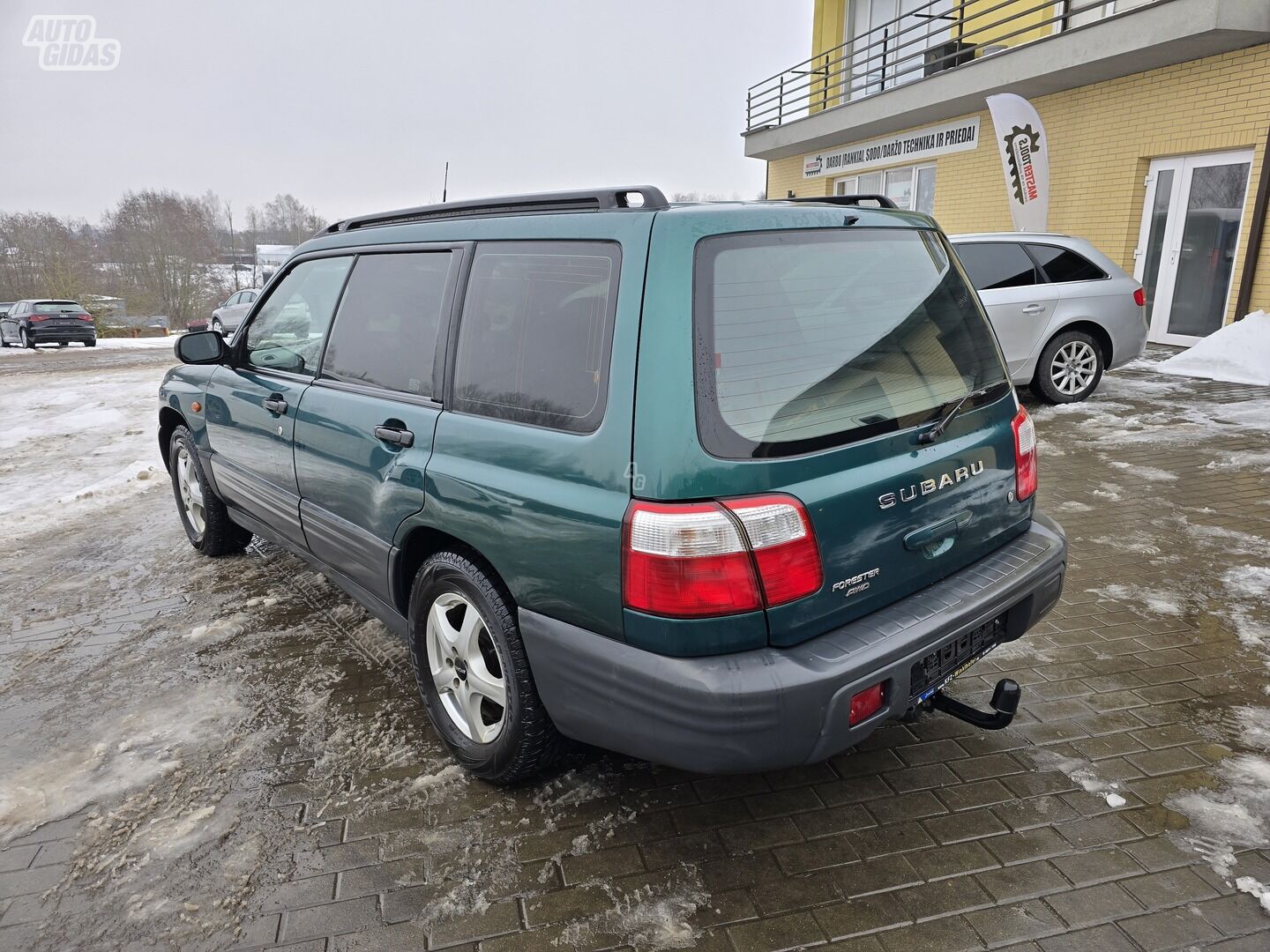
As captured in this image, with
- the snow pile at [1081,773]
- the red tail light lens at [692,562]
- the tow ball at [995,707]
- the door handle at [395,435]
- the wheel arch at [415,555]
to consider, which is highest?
the door handle at [395,435]

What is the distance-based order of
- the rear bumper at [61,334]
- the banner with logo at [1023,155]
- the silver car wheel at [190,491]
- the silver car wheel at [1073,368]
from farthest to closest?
the rear bumper at [61,334]
the banner with logo at [1023,155]
the silver car wheel at [1073,368]
the silver car wheel at [190,491]

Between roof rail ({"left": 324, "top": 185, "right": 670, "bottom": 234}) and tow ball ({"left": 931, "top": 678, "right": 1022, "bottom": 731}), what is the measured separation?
1.76 m

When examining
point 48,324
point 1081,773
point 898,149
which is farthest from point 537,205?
point 48,324

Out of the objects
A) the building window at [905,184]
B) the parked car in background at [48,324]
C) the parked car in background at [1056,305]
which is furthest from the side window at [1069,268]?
the parked car in background at [48,324]

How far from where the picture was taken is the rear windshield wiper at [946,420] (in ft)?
8.32

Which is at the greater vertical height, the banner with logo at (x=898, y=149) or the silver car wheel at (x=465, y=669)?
the banner with logo at (x=898, y=149)

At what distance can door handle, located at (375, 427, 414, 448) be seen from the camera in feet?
9.42

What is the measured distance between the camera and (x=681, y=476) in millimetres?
2084

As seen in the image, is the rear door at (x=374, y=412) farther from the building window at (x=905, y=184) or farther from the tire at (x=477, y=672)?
the building window at (x=905, y=184)

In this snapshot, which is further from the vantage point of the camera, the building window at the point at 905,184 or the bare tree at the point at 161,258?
the bare tree at the point at 161,258

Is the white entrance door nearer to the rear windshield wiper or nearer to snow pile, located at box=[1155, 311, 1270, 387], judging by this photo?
snow pile, located at box=[1155, 311, 1270, 387]

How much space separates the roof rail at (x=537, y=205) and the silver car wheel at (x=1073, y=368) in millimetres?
7727

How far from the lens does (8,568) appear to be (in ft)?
17.0

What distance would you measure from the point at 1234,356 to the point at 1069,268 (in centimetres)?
352
